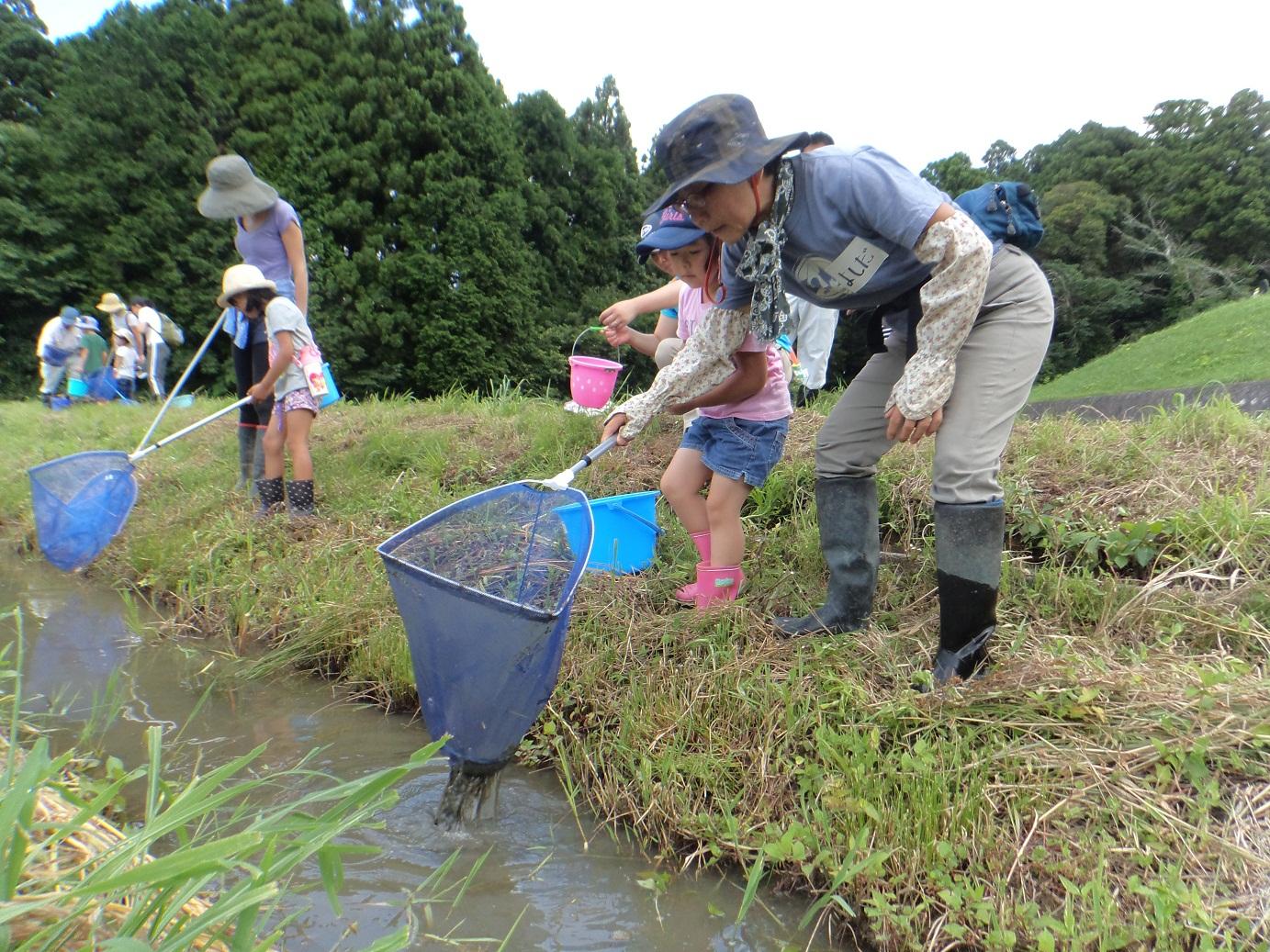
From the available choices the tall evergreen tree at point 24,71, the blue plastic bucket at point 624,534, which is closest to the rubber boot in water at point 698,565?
the blue plastic bucket at point 624,534

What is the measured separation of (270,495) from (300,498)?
0.29 m

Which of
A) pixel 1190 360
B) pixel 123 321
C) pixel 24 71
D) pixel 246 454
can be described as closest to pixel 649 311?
pixel 246 454

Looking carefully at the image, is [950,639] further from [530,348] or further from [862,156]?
[530,348]

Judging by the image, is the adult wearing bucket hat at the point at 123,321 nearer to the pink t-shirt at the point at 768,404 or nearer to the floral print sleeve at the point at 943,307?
the pink t-shirt at the point at 768,404

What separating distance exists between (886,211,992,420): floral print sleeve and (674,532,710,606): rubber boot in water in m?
1.14

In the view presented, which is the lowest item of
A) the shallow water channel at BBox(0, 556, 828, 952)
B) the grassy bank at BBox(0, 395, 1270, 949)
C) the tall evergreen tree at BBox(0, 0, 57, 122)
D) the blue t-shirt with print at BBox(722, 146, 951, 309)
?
the shallow water channel at BBox(0, 556, 828, 952)

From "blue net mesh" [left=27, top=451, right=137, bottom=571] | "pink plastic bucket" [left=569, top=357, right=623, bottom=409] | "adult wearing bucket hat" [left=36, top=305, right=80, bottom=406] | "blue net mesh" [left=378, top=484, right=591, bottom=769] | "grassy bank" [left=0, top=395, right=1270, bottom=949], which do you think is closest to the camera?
"grassy bank" [left=0, top=395, right=1270, bottom=949]

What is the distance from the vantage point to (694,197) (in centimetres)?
231

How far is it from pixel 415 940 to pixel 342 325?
1687 cm

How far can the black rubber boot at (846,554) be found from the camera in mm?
2791

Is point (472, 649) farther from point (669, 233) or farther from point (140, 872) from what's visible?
point (669, 233)

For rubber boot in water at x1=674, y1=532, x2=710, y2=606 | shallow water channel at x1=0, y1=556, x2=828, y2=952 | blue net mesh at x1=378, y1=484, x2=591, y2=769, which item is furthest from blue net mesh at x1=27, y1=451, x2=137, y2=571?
rubber boot in water at x1=674, y1=532, x2=710, y2=606

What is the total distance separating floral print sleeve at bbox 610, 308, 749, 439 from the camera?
2.78 m

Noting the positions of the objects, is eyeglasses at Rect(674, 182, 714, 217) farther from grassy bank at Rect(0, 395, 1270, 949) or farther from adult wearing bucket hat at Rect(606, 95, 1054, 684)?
grassy bank at Rect(0, 395, 1270, 949)
